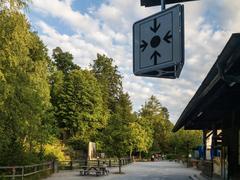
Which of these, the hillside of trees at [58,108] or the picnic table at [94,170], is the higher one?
the hillside of trees at [58,108]

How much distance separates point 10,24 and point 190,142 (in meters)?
69.2

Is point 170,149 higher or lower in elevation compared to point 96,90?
lower

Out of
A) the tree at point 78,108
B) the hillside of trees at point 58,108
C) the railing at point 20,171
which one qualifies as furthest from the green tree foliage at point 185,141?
the railing at point 20,171

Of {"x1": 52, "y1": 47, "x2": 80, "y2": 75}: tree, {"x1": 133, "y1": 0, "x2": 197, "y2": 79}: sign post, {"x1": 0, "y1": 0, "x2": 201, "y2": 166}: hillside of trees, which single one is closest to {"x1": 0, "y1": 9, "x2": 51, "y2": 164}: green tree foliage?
{"x1": 0, "y1": 0, "x2": 201, "y2": 166}: hillside of trees

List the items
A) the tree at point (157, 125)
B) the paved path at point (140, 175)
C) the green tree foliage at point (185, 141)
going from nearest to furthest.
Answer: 1. the paved path at point (140, 175)
2. the green tree foliage at point (185, 141)
3. the tree at point (157, 125)

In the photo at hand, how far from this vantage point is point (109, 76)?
10294 cm

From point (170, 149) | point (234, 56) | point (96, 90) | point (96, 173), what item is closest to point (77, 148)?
point (96, 90)

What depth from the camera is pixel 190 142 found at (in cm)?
8362

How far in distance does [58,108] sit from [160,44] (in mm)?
66307

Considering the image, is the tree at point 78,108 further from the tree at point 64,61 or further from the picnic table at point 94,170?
the picnic table at point 94,170

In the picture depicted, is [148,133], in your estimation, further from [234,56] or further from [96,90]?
[234,56]

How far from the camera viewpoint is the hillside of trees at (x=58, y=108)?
18.5 m

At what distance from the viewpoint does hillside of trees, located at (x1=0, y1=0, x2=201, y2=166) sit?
60.8 ft

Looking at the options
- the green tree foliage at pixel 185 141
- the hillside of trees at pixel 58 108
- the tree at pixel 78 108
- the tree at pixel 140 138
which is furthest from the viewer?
the tree at pixel 140 138
